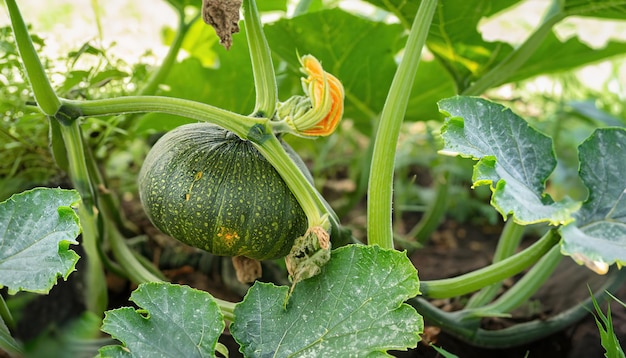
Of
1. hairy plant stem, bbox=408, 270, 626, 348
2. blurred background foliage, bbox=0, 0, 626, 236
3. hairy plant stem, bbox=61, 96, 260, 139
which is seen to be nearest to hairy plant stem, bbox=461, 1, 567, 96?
blurred background foliage, bbox=0, 0, 626, 236

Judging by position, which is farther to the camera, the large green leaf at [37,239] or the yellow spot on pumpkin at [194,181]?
the yellow spot on pumpkin at [194,181]

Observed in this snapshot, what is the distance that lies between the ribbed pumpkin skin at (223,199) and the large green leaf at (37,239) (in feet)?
0.64

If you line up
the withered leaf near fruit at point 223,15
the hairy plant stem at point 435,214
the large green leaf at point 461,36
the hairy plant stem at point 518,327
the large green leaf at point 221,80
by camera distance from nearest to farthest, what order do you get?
the withered leaf near fruit at point 223,15 < the hairy plant stem at point 518,327 < the large green leaf at point 461,36 < the large green leaf at point 221,80 < the hairy plant stem at point 435,214

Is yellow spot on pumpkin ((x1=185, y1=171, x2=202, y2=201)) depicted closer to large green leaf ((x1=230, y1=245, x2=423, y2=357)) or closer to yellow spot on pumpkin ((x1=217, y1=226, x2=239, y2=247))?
yellow spot on pumpkin ((x1=217, y1=226, x2=239, y2=247))

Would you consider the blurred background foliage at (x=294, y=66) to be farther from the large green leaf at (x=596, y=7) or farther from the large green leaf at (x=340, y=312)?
the large green leaf at (x=340, y=312)

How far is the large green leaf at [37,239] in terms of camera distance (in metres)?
0.77

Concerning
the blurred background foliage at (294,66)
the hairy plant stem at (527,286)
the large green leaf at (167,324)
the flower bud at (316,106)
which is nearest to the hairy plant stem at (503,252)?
the hairy plant stem at (527,286)

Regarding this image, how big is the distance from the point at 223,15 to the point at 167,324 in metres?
0.40

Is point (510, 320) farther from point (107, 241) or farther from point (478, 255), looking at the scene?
point (107, 241)

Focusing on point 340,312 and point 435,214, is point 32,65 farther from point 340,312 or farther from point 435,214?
point 435,214

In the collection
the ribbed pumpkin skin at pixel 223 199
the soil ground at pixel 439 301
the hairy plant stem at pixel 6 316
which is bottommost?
the soil ground at pixel 439 301

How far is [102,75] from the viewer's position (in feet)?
3.96

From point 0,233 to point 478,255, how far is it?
126 cm

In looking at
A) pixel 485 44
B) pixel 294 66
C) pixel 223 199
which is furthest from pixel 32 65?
pixel 485 44
